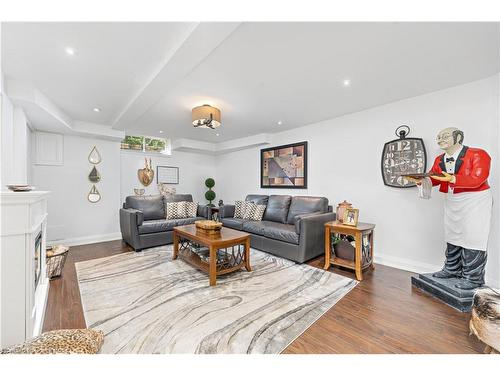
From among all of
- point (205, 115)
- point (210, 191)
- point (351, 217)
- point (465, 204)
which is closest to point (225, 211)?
point (210, 191)

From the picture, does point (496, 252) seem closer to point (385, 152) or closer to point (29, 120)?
point (385, 152)

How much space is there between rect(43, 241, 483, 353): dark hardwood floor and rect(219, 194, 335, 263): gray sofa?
2.70 ft

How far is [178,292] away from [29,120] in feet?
11.6

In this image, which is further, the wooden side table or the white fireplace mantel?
the wooden side table

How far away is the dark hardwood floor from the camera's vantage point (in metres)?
1.45

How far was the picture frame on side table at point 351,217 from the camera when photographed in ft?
8.77

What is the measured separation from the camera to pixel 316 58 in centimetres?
199

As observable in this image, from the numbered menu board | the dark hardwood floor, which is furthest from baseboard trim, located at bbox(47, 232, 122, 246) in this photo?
the numbered menu board

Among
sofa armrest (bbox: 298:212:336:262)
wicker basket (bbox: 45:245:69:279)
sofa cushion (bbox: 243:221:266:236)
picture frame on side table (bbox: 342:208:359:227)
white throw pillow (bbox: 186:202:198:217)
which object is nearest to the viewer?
wicker basket (bbox: 45:245:69:279)

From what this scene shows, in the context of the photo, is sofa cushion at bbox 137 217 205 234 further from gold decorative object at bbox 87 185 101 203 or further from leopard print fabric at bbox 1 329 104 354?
leopard print fabric at bbox 1 329 104 354

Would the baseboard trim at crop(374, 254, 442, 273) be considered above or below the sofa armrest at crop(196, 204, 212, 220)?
below

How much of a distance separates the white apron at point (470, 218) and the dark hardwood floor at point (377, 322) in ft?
2.15

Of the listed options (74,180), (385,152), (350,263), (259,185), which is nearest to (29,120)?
(74,180)

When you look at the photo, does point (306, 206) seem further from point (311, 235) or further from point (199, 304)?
point (199, 304)
